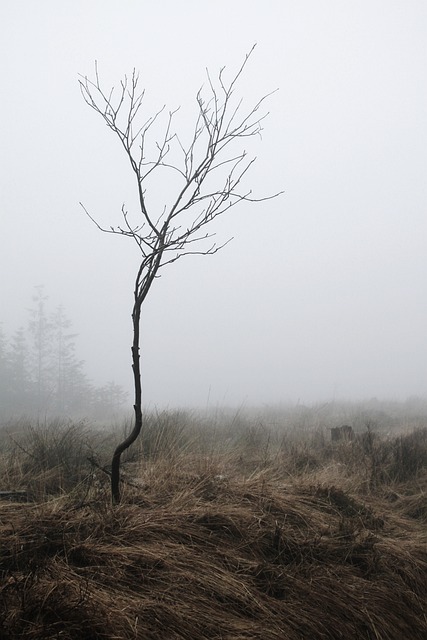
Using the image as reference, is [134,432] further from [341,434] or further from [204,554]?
[341,434]

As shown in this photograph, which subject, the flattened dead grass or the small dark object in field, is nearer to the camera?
the flattened dead grass

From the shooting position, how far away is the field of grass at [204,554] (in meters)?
2.14

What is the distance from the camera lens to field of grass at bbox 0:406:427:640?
2145 mm

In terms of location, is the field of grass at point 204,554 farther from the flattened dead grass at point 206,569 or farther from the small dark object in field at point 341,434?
the small dark object in field at point 341,434

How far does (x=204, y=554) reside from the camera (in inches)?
110

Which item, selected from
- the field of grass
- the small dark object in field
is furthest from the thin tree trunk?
the small dark object in field

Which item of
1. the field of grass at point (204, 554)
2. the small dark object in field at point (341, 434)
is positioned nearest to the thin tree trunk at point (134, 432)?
the field of grass at point (204, 554)

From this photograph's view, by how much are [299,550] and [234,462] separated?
229cm

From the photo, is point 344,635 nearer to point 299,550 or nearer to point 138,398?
point 299,550

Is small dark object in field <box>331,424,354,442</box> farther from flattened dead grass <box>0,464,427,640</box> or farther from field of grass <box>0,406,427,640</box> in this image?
flattened dead grass <box>0,464,427,640</box>

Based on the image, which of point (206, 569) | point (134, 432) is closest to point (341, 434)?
point (134, 432)

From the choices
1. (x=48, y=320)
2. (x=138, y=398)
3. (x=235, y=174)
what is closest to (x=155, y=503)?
(x=138, y=398)

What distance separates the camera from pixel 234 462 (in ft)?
17.4

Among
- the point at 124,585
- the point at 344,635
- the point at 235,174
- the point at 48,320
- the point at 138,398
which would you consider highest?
the point at 48,320
